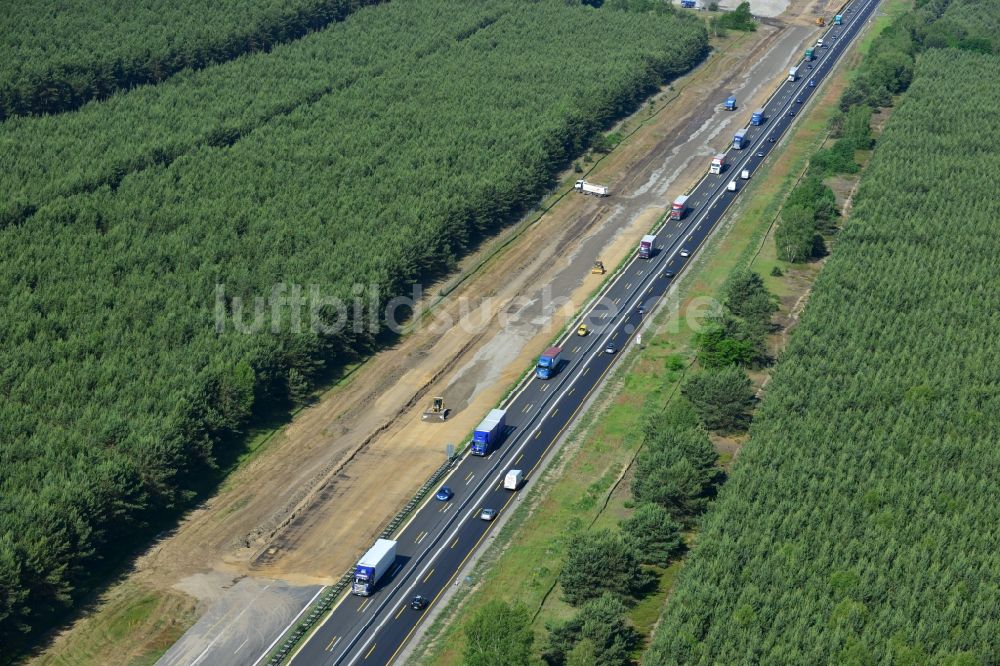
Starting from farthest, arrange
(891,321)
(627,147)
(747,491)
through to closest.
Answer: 1. (627,147)
2. (891,321)
3. (747,491)

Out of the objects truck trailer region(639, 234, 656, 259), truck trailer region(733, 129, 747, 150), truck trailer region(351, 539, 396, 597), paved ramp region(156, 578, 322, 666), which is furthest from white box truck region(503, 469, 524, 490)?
truck trailer region(733, 129, 747, 150)

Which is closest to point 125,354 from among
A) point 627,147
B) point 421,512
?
point 421,512

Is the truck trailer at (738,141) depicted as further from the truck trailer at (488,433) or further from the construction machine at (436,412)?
the truck trailer at (488,433)

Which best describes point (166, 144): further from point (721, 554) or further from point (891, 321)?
point (721, 554)

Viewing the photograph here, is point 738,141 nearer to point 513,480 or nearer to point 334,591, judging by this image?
point 513,480

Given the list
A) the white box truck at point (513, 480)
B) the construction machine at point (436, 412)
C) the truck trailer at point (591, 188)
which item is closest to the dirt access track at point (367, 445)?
the construction machine at point (436, 412)

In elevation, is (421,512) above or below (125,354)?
below

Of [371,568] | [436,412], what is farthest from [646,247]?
[371,568]
